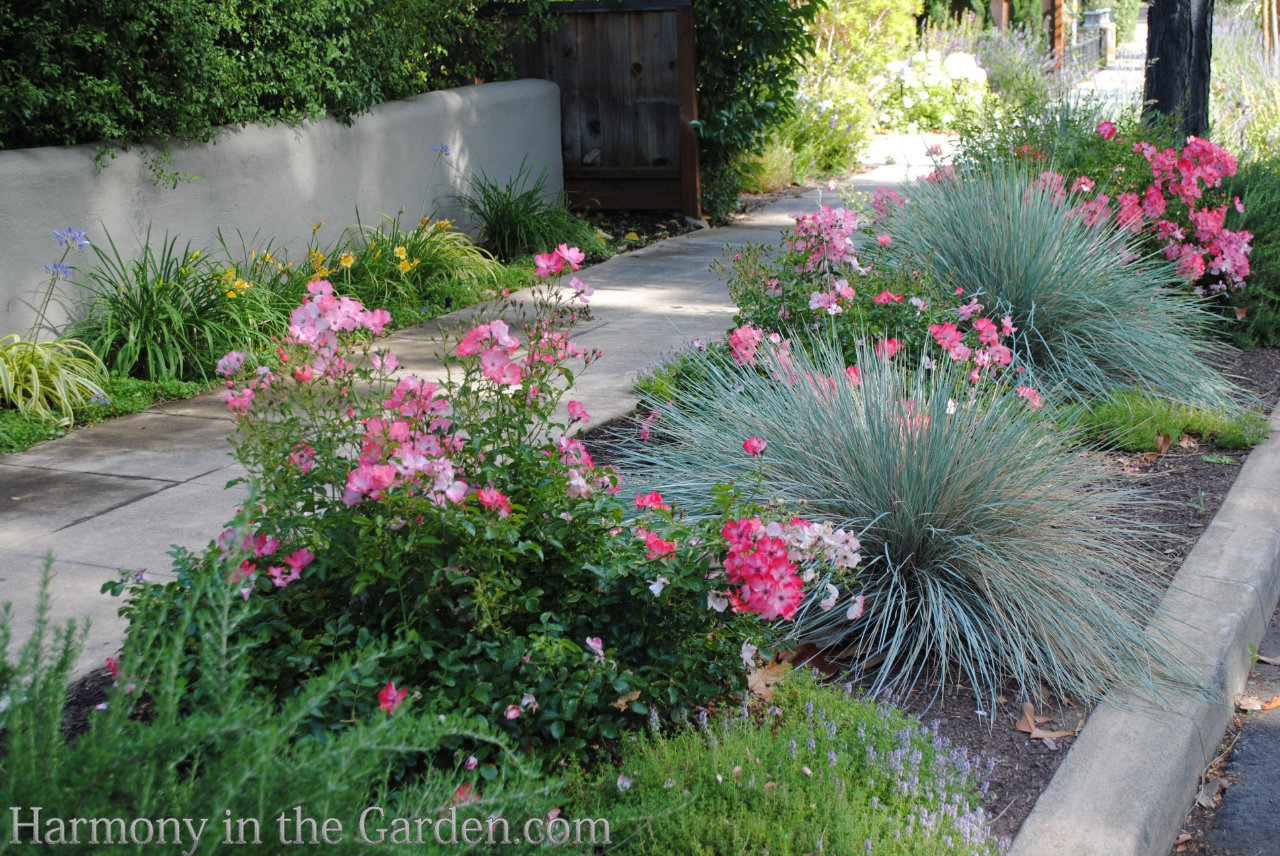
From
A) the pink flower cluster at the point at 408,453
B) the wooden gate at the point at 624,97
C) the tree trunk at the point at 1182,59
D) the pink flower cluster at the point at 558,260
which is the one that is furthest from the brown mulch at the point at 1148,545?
the wooden gate at the point at 624,97

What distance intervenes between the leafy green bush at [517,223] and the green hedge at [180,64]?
1.32 metres

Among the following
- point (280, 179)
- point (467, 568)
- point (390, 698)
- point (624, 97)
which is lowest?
point (390, 698)

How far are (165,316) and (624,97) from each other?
542cm

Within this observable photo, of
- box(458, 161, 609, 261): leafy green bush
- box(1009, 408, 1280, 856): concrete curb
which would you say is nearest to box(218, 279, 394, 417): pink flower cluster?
box(1009, 408, 1280, 856): concrete curb

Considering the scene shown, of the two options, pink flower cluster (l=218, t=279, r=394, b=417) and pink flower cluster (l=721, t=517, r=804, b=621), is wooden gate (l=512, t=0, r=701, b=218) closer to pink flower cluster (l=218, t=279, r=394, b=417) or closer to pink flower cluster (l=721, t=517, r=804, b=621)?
pink flower cluster (l=218, t=279, r=394, b=417)

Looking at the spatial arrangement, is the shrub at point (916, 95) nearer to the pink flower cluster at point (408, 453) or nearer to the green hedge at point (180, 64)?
the green hedge at point (180, 64)

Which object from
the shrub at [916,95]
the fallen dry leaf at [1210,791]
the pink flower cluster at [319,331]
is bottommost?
the fallen dry leaf at [1210,791]

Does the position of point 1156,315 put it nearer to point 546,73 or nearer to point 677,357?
point 677,357

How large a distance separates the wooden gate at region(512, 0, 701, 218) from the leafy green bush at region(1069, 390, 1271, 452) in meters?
5.56

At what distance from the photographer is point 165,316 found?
222 inches

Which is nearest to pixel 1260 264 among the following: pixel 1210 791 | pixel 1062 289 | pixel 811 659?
pixel 1062 289

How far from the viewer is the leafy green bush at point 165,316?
5.50 m

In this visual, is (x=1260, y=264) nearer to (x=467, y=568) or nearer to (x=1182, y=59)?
(x=1182, y=59)

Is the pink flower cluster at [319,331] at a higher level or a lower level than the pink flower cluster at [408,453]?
higher
